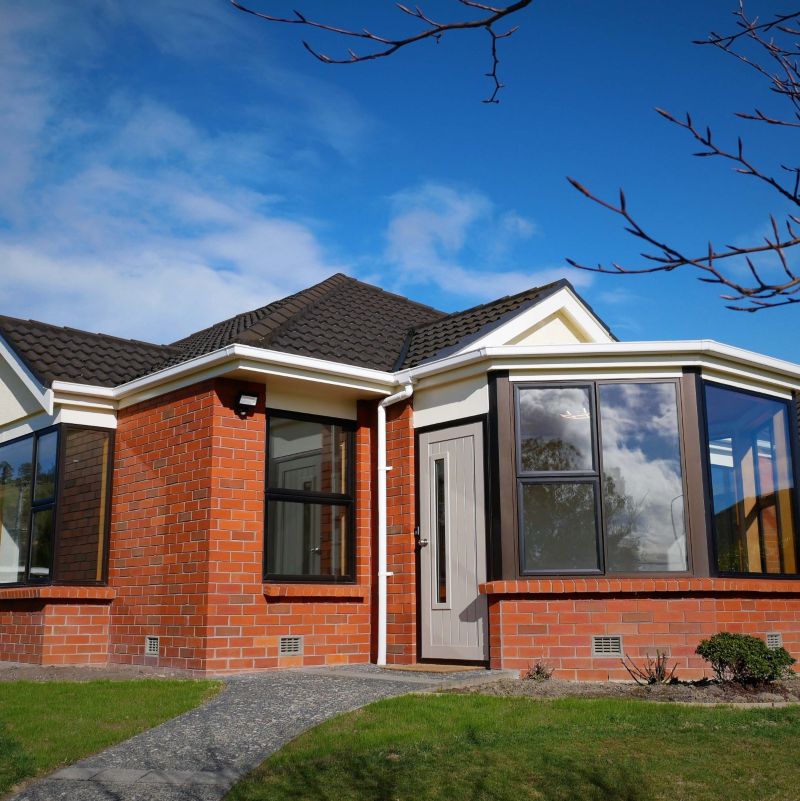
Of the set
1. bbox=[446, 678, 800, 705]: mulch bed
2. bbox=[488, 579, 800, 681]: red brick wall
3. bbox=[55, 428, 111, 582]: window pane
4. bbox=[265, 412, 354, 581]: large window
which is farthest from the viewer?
bbox=[55, 428, 111, 582]: window pane

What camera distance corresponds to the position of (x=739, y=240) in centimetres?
264

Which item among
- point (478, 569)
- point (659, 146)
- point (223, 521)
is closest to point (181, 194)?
point (223, 521)

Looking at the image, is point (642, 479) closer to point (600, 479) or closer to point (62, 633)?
point (600, 479)

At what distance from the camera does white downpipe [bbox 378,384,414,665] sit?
34.6 ft

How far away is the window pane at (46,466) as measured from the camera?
11.5 m

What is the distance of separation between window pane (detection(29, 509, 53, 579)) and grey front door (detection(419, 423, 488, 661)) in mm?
4508

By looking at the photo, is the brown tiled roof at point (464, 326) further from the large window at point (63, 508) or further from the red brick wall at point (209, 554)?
the large window at point (63, 508)

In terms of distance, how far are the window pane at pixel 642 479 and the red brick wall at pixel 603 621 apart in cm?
32

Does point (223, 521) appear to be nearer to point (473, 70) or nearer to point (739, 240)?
point (473, 70)

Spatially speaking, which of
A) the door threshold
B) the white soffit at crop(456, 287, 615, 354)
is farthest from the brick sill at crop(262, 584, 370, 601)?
the white soffit at crop(456, 287, 615, 354)

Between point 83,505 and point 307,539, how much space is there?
287cm

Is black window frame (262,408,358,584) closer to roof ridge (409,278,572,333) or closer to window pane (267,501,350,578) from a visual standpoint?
window pane (267,501,350,578)

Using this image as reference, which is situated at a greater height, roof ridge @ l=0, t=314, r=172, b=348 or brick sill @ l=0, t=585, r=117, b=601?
roof ridge @ l=0, t=314, r=172, b=348

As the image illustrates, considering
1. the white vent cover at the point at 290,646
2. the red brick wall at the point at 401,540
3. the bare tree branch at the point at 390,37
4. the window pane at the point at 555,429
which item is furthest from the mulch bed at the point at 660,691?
the bare tree branch at the point at 390,37
